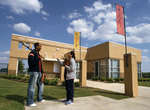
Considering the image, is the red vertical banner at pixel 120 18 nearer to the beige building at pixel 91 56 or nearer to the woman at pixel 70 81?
the woman at pixel 70 81

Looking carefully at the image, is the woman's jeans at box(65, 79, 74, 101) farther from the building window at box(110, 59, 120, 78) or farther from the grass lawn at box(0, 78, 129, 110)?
the building window at box(110, 59, 120, 78)

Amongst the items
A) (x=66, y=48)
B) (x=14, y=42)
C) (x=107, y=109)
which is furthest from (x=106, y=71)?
(x=14, y=42)

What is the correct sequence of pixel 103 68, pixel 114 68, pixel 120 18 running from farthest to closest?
pixel 103 68
pixel 114 68
pixel 120 18

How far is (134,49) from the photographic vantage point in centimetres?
2102

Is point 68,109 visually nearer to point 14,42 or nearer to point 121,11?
point 121,11

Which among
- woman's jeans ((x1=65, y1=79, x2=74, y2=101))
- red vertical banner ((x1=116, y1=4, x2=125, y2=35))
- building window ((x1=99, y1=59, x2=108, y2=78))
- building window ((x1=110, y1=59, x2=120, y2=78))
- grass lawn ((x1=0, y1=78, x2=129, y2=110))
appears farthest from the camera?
building window ((x1=99, y1=59, x2=108, y2=78))

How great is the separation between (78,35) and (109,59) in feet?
20.9

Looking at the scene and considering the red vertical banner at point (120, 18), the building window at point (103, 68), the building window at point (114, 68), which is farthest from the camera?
the building window at point (103, 68)

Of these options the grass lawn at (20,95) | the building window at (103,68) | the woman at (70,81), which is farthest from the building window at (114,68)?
the woman at (70,81)

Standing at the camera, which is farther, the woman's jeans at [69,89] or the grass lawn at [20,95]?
the woman's jeans at [69,89]

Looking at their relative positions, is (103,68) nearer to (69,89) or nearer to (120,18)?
(120,18)

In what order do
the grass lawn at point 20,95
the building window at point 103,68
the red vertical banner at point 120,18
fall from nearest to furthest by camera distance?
the grass lawn at point 20,95
the red vertical banner at point 120,18
the building window at point 103,68

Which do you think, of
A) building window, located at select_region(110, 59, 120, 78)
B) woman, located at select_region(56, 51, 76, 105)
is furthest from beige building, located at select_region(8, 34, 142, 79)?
woman, located at select_region(56, 51, 76, 105)

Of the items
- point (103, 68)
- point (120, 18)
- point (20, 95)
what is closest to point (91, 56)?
point (103, 68)
